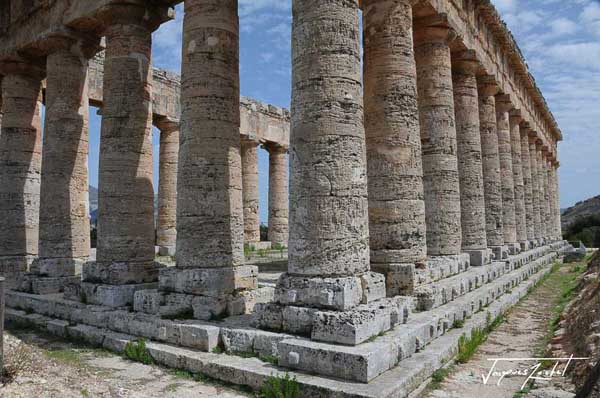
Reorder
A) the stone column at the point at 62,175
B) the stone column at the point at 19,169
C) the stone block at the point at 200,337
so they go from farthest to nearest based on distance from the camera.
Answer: the stone column at the point at 19,169
the stone column at the point at 62,175
the stone block at the point at 200,337

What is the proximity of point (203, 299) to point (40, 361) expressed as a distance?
2.72 metres

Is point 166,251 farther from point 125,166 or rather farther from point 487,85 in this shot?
point 487,85

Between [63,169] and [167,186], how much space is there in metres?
9.24

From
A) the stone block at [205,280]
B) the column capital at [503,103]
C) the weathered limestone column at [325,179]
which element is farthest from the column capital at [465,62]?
the stone block at [205,280]

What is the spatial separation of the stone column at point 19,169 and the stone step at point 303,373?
18.3 ft

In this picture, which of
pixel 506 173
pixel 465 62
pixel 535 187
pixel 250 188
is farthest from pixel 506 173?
pixel 250 188

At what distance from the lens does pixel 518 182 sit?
22.6 m

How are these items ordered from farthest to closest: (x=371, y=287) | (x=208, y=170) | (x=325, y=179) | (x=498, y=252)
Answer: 1. (x=498, y=252)
2. (x=208, y=170)
3. (x=371, y=287)
4. (x=325, y=179)

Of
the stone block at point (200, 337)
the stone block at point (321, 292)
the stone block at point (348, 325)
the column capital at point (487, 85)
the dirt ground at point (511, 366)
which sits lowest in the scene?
the dirt ground at point (511, 366)

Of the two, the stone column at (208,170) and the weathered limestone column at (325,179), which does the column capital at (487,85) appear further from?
the weathered limestone column at (325,179)

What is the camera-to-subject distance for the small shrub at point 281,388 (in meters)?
6.04

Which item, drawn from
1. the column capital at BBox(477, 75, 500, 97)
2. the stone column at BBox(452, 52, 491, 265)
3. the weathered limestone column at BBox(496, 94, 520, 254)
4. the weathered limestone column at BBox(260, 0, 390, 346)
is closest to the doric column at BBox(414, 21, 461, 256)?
the stone column at BBox(452, 52, 491, 265)

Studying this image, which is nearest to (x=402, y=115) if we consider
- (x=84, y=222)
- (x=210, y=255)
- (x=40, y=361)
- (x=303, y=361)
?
(x=210, y=255)

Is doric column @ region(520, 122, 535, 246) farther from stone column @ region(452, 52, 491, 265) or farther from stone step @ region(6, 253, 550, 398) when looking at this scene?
stone step @ region(6, 253, 550, 398)
